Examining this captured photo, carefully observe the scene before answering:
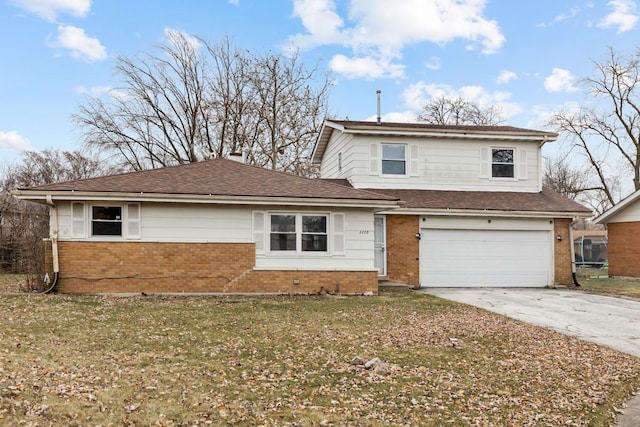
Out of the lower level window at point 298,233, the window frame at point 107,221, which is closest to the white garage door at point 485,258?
the lower level window at point 298,233

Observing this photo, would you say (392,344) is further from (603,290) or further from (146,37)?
(146,37)

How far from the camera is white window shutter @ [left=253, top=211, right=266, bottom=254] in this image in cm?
1423

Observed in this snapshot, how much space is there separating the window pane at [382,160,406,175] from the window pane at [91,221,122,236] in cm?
902

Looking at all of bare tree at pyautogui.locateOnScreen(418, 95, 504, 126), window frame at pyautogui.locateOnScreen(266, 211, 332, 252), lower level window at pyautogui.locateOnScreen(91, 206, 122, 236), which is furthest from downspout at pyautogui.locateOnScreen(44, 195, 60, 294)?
bare tree at pyautogui.locateOnScreen(418, 95, 504, 126)

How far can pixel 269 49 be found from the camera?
99.9ft

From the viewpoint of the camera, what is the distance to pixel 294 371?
6383 mm

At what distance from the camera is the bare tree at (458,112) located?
1594 inches

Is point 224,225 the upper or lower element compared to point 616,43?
lower

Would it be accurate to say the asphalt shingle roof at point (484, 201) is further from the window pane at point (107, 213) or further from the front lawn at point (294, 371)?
the window pane at point (107, 213)

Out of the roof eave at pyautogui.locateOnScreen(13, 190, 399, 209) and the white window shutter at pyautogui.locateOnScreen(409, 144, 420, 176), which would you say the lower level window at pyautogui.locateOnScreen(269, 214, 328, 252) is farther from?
the white window shutter at pyautogui.locateOnScreen(409, 144, 420, 176)

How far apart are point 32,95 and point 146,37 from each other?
397 inches

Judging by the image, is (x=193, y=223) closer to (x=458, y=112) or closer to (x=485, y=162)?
(x=485, y=162)

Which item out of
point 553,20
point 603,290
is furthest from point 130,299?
point 553,20

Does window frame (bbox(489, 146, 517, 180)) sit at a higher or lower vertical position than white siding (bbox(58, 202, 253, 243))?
higher
